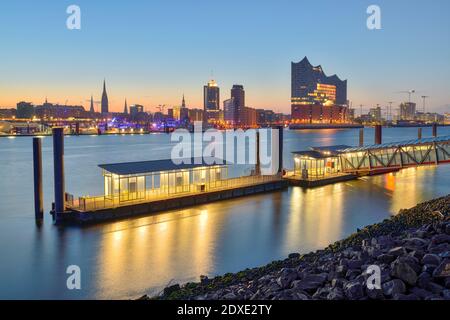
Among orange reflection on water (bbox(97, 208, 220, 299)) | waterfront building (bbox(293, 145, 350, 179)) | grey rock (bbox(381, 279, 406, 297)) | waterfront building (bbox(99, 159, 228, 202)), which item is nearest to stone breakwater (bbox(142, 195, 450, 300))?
grey rock (bbox(381, 279, 406, 297))

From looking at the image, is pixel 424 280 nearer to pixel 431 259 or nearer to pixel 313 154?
pixel 431 259

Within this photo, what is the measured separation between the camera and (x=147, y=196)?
71.3ft

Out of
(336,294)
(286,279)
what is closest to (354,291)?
(336,294)

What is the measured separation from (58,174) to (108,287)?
830 cm

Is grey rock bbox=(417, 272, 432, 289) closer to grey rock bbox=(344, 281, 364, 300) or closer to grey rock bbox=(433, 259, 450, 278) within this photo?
grey rock bbox=(433, 259, 450, 278)

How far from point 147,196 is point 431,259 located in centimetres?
1634

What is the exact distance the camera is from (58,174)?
752 inches

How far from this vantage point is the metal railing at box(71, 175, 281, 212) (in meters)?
19.9

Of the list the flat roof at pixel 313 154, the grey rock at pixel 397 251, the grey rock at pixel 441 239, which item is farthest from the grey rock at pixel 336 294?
the flat roof at pixel 313 154

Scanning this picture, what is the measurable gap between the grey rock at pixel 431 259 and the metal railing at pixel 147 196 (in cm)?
1524

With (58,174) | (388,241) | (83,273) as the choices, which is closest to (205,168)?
(58,174)

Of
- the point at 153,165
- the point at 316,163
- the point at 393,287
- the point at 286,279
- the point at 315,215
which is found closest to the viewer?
the point at 393,287

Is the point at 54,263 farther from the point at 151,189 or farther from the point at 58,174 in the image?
the point at 151,189

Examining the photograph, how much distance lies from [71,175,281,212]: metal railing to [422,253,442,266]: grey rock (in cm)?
1524
